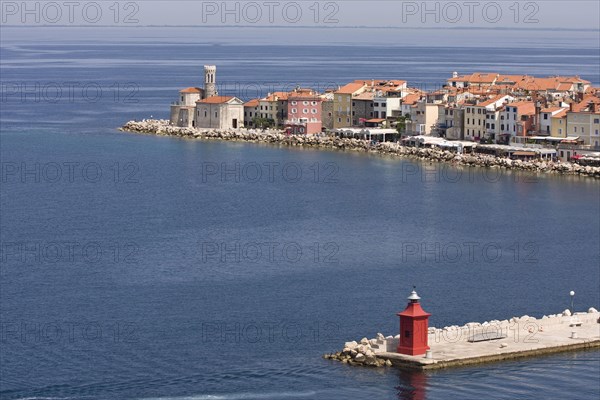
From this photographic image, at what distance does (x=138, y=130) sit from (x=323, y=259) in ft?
89.5

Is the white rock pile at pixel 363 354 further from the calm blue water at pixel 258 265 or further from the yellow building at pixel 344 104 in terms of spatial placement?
Result: the yellow building at pixel 344 104

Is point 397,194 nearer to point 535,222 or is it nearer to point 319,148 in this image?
point 535,222

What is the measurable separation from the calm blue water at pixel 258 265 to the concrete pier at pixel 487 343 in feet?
0.75

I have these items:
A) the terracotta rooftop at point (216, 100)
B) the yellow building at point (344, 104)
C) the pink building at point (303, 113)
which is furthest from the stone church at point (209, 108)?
the yellow building at point (344, 104)

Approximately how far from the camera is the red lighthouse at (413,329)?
21734 mm

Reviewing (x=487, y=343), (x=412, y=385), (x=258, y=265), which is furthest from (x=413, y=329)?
(x=258, y=265)

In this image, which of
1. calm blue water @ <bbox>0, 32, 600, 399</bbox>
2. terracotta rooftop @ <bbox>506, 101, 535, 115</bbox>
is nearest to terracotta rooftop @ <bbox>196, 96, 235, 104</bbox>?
calm blue water @ <bbox>0, 32, 600, 399</bbox>

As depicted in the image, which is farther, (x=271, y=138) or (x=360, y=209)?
(x=271, y=138)

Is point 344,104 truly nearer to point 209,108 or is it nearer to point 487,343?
point 209,108

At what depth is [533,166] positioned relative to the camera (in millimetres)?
44938

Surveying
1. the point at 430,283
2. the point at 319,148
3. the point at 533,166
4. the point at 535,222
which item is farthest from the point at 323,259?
the point at 319,148

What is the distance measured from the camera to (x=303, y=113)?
53.7 m

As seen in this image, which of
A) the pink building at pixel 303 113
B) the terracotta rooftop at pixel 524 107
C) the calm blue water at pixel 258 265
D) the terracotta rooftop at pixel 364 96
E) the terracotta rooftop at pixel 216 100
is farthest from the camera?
the terracotta rooftop at pixel 216 100

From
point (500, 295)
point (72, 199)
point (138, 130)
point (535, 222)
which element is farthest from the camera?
point (138, 130)
